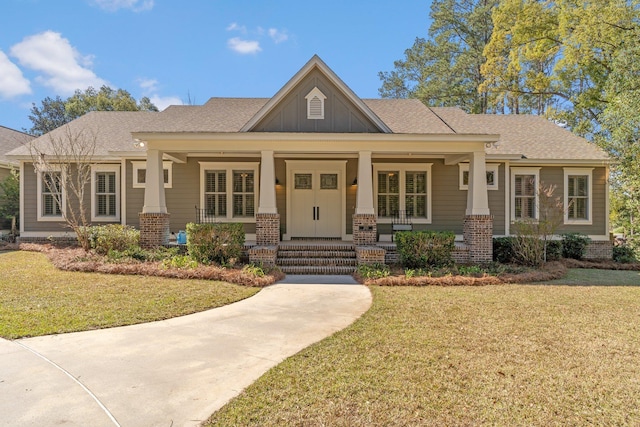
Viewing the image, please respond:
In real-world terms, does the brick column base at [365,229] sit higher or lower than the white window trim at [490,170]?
lower

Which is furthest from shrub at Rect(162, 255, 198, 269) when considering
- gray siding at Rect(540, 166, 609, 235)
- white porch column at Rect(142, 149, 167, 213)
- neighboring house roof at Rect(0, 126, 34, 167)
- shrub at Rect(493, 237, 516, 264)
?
gray siding at Rect(540, 166, 609, 235)

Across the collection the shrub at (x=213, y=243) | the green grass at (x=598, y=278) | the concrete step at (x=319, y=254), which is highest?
the shrub at (x=213, y=243)

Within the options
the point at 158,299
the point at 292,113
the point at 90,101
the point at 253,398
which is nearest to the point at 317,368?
the point at 253,398

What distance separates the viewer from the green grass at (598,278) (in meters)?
8.54

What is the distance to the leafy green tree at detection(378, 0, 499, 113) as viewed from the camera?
26.2 m

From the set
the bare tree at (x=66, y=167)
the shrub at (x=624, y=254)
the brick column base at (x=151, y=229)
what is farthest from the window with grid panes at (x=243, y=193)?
the shrub at (x=624, y=254)

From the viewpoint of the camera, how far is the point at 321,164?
42.4ft

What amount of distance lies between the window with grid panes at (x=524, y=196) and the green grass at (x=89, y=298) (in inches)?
428

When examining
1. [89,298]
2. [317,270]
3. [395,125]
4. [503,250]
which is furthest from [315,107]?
[89,298]

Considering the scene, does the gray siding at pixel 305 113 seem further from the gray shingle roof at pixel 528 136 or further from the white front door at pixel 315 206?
the gray shingle roof at pixel 528 136

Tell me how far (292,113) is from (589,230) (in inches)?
465

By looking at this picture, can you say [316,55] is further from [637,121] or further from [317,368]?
[637,121]

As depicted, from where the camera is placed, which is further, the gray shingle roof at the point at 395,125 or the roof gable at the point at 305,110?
the gray shingle roof at the point at 395,125

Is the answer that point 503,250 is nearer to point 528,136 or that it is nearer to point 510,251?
point 510,251
